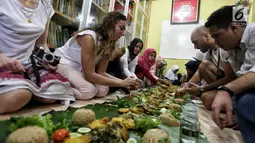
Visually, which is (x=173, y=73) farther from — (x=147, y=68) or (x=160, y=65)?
(x=147, y=68)

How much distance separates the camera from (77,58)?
4.90 ft

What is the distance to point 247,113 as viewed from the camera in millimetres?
727

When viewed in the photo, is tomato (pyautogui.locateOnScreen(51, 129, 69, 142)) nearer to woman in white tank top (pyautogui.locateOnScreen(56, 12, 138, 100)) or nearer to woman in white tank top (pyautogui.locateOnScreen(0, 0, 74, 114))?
woman in white tank top (pyautogui.locateOnScreen(0, 0, 74, 114))

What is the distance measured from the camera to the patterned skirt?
848 millimetres

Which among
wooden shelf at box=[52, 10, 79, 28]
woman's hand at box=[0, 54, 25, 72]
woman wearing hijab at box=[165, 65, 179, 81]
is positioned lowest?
woman wearing hijab at box=[165, 65, 179, 81]

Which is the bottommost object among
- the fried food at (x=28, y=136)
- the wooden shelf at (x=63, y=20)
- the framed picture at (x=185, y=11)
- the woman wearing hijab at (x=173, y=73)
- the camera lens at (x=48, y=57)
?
the woman wearing hijab at (x=173, y=73)

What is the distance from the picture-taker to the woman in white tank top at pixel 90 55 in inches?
52.9

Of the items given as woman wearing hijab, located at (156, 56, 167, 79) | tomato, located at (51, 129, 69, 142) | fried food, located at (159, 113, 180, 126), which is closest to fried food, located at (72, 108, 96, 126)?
tomato, located at (51, 129, 69, 142)

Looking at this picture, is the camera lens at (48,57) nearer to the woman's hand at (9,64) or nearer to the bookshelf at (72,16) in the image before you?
the woman's hand at (9,64)

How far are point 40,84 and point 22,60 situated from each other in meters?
0.18

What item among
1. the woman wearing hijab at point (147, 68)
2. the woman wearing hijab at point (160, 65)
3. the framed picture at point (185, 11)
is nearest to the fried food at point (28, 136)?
the woman wearing hijab at point (147, 68)

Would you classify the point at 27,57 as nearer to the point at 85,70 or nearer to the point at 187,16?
the point at 85,70

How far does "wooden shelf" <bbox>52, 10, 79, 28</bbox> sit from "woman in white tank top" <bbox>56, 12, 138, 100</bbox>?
18.2 inches

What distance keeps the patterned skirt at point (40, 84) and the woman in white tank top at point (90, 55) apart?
0.22m
